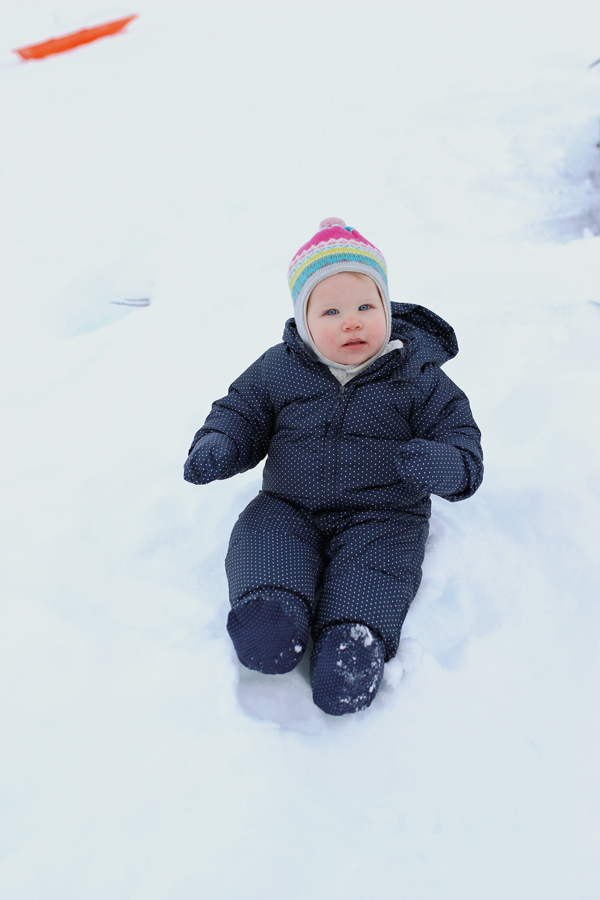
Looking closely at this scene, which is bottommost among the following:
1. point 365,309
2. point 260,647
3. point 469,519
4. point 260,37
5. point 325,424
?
point 469,519

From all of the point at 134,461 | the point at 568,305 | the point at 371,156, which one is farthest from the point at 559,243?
the point at 134,461

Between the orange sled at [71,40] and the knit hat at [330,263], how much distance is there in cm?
421

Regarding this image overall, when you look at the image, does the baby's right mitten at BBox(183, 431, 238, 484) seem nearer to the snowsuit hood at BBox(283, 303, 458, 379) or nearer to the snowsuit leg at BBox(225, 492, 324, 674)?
the snowsuit leg at BBox(225, 492, 324, 674)

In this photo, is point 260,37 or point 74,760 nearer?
point 74,760

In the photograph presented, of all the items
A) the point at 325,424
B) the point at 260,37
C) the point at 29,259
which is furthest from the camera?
the point at 260,37

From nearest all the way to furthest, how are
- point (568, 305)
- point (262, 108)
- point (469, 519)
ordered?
point (469, 519) < point (568, 305) < point (262, 108)

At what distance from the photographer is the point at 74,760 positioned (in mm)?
1277

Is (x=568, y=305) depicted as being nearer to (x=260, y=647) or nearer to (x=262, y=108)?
(x=260, y=647)

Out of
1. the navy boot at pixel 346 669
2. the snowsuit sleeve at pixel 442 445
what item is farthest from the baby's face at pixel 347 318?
the navy boot at pixel 346 669

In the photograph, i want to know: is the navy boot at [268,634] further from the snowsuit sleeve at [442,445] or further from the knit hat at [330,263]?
the knit hat at [330,263]

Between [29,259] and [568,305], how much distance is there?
2.17m

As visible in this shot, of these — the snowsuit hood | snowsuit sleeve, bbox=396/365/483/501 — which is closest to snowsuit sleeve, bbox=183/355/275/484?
the snowsuit hood

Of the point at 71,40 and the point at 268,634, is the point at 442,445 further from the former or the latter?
the point at 71,40

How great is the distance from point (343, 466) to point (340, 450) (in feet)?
0.12
